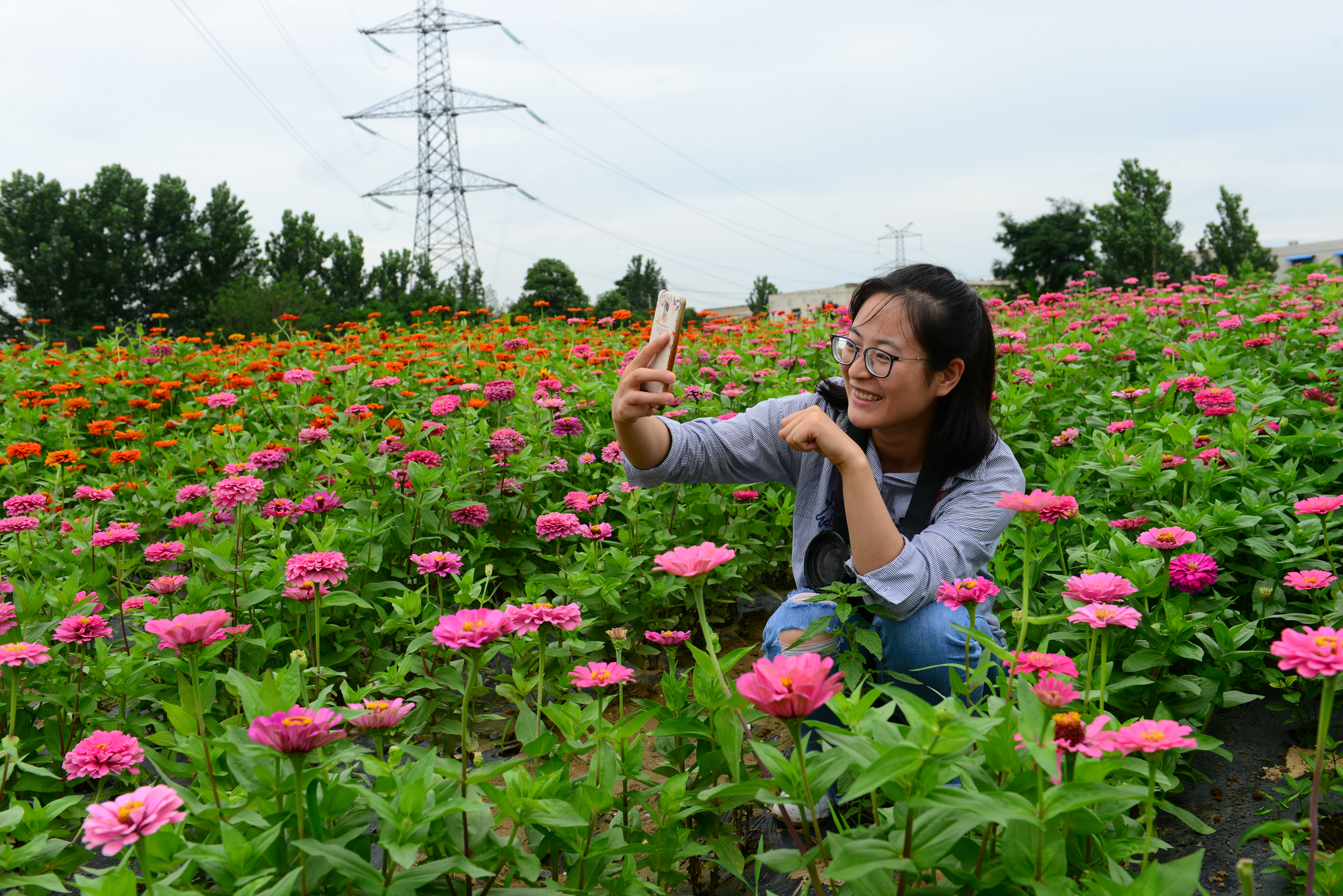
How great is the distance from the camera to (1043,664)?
4.28ft

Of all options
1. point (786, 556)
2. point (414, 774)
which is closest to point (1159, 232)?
point (786, 556)

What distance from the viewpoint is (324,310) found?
2641 centimetres

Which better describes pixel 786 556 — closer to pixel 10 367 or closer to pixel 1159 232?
pixel 10 367

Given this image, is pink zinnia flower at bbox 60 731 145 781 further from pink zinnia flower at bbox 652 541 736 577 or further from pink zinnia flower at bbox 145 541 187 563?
pink zinnia flower at bbox 652 541 736 577

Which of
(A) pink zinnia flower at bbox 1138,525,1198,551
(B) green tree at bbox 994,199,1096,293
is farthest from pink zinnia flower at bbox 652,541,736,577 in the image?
(B) green tree at bbox 994,199,1096,293

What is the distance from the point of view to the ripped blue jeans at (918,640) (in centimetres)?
193

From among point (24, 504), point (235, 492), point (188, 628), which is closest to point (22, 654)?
point (188, 628)

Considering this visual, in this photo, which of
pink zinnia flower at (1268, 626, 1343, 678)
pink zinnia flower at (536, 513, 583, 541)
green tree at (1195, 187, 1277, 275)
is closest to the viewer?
pink zinnia flower at (1268, 626, 1343, 678)

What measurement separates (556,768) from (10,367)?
22.1ft

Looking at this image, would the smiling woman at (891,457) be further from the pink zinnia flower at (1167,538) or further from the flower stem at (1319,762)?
the flower stem at (1319,762)

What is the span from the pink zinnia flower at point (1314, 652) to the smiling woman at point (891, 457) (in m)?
0.78

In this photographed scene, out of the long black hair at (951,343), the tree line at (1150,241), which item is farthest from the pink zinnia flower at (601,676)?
the tree line at (1150,241)

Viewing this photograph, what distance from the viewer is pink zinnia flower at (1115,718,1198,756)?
1024 mm

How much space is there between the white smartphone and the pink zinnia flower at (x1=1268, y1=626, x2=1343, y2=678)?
1236 millimetres
